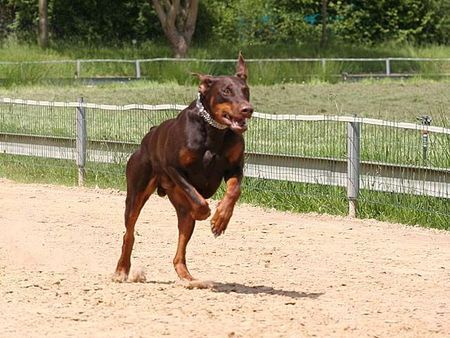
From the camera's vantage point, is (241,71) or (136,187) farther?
(136,187)

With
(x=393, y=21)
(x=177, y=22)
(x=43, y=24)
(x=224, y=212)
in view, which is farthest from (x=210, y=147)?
(x=393, y=21)

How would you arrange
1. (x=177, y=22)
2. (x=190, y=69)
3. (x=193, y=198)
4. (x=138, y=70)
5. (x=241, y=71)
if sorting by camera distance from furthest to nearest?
(x=177, y=22) → (x=138, y=70) → (x=190, y=69) → (x=241, y=71) → (x=193, y=198)

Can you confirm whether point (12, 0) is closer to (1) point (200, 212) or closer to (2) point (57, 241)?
(2) point (57, 241)

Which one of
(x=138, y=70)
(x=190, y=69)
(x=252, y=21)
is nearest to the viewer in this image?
(x=190, y=69)

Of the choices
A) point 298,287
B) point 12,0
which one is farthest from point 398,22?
point 298,287

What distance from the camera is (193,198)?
848 centimetres

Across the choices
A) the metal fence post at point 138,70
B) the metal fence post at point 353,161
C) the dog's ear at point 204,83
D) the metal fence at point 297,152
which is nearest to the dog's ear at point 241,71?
the dog's ear at point 204,83

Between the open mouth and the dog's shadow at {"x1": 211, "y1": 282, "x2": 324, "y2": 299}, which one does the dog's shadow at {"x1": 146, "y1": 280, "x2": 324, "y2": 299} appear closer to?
the dog's shadow at {"x1": 211, "y1": 282, "x2": 324, "y2": 299}

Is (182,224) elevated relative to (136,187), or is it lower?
lower

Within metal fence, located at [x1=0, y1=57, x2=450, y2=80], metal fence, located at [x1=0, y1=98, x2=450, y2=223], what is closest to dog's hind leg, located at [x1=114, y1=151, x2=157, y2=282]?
metal fence, located at [x1=0, y1=98, x2=450, y2=223]

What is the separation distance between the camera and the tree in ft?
144

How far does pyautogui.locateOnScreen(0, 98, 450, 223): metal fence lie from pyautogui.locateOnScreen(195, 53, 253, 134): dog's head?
3861 millimetres

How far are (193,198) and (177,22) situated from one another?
37333 mm

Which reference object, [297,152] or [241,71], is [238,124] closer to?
[241,71]
